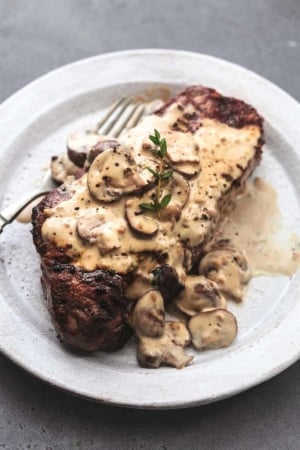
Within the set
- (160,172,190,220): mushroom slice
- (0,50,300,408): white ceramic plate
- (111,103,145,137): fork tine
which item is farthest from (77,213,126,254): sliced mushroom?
(111,103,145,137): fork tine

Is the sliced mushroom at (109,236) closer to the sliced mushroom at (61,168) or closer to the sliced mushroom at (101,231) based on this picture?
the sliced mushroom at (101,231)

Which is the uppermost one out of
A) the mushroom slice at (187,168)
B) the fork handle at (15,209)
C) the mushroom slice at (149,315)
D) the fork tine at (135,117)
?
the mushroom slice at (187,168)

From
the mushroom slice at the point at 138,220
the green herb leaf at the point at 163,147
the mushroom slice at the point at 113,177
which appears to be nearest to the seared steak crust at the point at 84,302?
the mushroom slice at the point at 138,220

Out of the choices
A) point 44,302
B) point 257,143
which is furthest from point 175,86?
point 44,302

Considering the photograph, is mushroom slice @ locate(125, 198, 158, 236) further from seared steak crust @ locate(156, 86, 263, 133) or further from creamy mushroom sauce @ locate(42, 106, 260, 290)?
seared steak crust @ locate(156, 86, 263, 133)

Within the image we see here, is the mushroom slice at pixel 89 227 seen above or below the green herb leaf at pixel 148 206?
below

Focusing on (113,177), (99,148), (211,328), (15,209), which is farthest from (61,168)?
(211,328)
